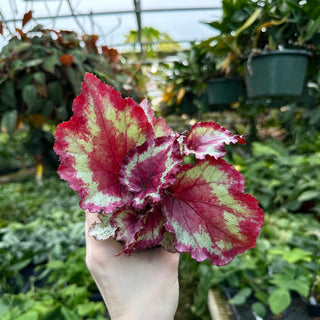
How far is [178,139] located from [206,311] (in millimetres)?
1191

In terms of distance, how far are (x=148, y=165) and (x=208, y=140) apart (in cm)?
8

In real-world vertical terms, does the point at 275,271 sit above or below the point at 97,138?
below

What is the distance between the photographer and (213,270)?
119 cm

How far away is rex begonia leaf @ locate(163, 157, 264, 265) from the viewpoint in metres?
0.38

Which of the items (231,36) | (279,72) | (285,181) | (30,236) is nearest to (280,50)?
(279,72)

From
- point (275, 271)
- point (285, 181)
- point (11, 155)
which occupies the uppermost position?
point (275, 271)

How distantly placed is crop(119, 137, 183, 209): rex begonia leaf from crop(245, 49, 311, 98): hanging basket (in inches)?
48.3

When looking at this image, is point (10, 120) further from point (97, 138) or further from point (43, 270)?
point (97, 138)

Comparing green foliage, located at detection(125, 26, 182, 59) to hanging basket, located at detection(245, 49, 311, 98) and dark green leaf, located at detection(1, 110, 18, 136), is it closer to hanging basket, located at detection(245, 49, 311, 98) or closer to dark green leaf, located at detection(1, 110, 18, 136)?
hanging basket, located at detection(245, 49, 311, 98)

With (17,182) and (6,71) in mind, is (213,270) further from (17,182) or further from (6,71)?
(17,182)

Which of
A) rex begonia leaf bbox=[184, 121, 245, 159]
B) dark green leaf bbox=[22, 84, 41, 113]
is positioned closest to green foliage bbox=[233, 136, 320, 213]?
dark green leaf bbox=[22, 84, 41, 113]

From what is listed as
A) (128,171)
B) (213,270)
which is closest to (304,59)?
(213,270)

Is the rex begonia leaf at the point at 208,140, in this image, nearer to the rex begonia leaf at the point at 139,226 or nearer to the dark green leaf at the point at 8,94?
the rex begonia leaf at the point at 139,226

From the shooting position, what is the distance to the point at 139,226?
0.37 meters
